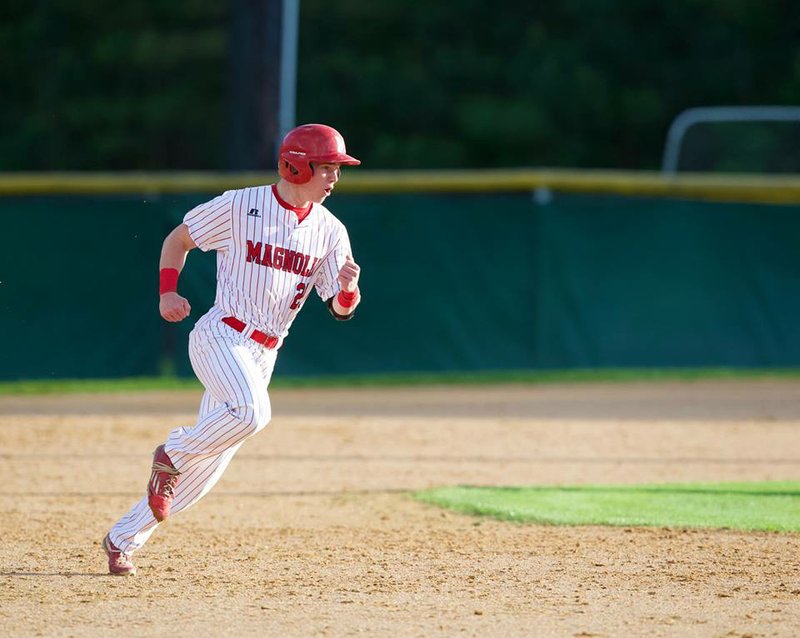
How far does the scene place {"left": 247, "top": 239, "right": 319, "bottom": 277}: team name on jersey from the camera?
18.2ft

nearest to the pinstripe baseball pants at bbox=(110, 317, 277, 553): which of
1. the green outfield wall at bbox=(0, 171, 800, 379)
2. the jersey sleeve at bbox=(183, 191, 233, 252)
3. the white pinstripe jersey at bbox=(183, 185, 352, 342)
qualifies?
the white pinstripe jersey at bbox=(183, 185, 352, 342)

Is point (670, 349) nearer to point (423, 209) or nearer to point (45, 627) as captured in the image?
point (423, 209)

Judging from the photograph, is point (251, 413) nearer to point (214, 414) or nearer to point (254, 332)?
point (214, 414)

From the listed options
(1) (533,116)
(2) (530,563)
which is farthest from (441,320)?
(1) (533,116)

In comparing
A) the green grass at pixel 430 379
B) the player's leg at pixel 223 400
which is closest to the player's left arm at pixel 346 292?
the player's leg at pixel 223 400

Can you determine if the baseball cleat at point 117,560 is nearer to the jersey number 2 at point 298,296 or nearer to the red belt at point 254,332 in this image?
the red belt at point 254,332

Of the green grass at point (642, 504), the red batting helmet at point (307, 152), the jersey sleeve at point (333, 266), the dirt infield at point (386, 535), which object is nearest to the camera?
the dirt infield at point (386, 535)

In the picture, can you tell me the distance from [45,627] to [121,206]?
26.5 ft

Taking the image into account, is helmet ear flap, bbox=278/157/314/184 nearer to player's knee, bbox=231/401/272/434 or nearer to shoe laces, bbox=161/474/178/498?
player's knee, bbox=231/401/272/434

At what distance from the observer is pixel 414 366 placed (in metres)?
13.4

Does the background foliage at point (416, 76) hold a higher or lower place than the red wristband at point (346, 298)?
lower

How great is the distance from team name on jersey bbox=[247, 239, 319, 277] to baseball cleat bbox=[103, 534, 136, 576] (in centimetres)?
132

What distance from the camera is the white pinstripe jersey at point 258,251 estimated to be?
5.56 meters

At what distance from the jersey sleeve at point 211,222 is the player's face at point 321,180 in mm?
338
